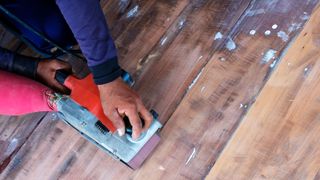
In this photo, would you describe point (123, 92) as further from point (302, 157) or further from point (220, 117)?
point (302, 157)

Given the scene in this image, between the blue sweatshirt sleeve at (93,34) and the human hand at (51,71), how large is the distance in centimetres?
24

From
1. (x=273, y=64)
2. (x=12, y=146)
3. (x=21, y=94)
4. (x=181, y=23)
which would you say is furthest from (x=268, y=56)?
(x=12, y=146)

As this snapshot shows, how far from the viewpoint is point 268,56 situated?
1.06 metres

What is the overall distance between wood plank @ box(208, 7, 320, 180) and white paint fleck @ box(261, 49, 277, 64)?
31mm

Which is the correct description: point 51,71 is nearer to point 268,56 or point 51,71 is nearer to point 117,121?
point 117,121

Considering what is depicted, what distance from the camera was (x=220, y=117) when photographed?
104cm

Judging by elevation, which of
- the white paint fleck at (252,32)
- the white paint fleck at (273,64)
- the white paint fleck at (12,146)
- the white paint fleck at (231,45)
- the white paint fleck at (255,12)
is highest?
the white paint fleck at (255,12)

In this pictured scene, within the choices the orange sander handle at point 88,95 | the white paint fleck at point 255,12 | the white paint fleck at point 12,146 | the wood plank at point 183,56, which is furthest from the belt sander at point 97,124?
the white paint fleck at point 255,12

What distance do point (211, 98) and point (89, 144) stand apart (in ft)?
1.15

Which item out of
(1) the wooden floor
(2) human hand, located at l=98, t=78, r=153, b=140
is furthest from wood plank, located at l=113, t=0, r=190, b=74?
(2) human hand, located at l=98, t=78, r=153, b=140

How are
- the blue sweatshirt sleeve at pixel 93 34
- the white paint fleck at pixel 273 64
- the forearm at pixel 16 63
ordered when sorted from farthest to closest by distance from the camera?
the forearm at pixel 16 63 → the white paint fleck at pixel 273 64 → the blue sweatshirt sleeve at pixel 93 34

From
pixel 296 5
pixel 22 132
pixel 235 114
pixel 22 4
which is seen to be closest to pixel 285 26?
pixel 296 5

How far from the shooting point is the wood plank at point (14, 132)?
1.18 meters

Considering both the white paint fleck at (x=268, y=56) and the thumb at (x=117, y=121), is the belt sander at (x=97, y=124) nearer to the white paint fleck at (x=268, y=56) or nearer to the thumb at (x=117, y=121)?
the thumb at (x=117, y=121)
